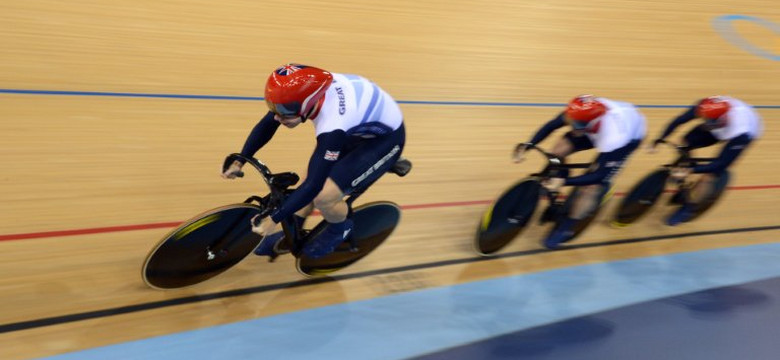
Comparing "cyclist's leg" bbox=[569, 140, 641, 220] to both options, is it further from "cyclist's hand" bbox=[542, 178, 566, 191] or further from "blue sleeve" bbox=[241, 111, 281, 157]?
"blue sleeve" bbox=[241, 111, 281, 157]

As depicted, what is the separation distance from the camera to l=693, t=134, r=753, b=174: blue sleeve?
3722mm

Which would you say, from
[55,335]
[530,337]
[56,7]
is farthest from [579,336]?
[56,7]

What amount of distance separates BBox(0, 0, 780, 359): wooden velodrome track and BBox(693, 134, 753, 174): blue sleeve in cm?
49

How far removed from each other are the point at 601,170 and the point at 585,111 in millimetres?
326

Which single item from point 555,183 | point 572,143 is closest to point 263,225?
point 555,183

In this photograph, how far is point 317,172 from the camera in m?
2.19

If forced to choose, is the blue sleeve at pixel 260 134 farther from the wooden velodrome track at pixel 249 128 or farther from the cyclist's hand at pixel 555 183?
the cyclist's hand at pixel 555 183

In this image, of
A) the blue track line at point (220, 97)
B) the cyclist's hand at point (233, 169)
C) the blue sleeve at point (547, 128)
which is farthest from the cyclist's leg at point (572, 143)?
the cyclist's hand at point (233, 169)

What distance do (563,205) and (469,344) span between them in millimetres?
1316

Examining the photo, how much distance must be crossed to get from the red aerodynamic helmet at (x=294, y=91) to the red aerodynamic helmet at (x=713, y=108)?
2576 millimetres

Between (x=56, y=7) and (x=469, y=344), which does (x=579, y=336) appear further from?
(x=56, y=7)

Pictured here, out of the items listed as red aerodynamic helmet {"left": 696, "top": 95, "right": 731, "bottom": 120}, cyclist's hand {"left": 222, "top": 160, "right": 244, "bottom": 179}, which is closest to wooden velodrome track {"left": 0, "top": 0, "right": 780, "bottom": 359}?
cyclist's hand {"left": 222, "top": 160, "right": 244, "bottom": 179}

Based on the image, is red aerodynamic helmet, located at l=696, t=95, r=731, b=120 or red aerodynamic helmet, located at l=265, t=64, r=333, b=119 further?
red aerodynamic helmet, located at l=696, t=95, r=731, b=120

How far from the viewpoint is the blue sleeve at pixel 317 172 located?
2.19 meters
